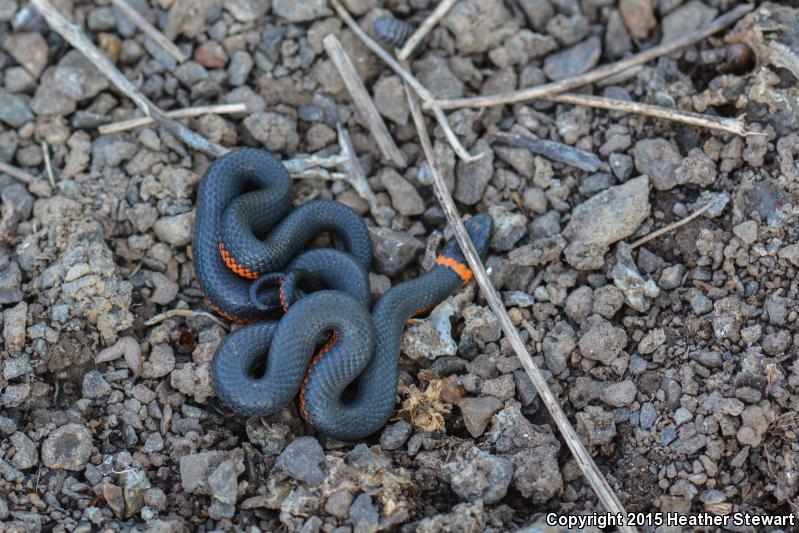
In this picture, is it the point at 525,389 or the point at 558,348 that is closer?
the point at 525,389

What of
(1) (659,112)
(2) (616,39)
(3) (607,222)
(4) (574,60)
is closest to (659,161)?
(1) (659,112)

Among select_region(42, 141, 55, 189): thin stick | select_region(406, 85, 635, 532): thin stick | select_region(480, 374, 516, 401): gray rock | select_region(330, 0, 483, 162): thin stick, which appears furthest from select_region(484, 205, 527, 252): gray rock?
select_region(42, 141, 55, 189): thin stick

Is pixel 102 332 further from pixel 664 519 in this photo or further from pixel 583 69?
pixel 583 69

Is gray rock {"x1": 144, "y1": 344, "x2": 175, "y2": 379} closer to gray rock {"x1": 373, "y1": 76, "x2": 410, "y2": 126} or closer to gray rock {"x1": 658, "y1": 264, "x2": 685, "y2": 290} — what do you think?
gray rock {"x1": 373, "y1": 76, "x2": 410, "y2": 126}

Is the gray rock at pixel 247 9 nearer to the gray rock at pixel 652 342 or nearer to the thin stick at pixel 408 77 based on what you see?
the thin stick at pixel 408 77

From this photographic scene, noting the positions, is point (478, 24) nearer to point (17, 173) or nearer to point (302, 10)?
point (302, 10)

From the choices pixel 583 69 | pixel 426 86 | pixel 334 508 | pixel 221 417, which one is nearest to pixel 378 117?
pixel 426 86

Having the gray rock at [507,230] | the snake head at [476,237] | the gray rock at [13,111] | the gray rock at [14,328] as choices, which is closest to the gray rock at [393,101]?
the snake head at [476,237]
